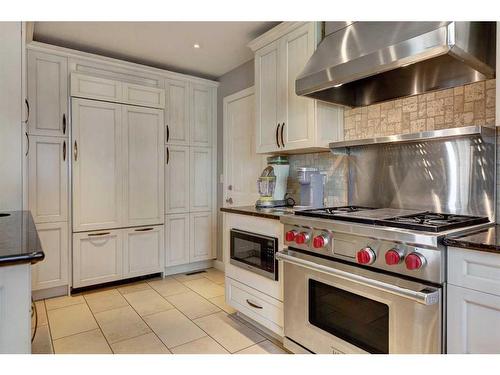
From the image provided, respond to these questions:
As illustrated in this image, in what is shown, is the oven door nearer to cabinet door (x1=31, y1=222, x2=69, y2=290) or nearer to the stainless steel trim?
the stainless steel trim

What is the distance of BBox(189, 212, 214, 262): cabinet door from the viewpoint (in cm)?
385

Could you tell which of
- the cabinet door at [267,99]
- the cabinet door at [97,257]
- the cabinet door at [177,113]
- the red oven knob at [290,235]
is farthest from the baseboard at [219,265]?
the red oven knob at [290,235]

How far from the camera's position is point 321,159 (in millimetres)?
2584

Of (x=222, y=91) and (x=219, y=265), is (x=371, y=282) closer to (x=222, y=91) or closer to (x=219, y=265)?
(x=219, y=265)

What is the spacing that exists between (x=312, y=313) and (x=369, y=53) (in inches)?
58.1

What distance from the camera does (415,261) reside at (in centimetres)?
133

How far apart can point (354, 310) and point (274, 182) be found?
136cm

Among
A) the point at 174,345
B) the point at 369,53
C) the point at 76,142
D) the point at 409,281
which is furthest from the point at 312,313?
the point at 76,142

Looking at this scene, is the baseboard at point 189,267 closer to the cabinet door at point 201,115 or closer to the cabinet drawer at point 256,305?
the cabinet drawer at point 256,305

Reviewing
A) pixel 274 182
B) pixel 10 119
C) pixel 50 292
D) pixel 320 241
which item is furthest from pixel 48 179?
pixel 320 241

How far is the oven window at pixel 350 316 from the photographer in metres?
1.50

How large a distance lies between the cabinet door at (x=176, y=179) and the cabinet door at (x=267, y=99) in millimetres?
1283

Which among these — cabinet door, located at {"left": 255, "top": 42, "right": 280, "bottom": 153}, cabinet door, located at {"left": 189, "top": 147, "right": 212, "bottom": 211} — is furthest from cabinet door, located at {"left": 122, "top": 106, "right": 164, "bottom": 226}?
cabinet door, located at {"left": 255, "top": 42, "right": 280, "bottom": 153}
